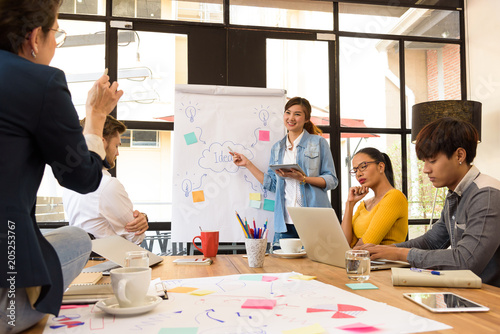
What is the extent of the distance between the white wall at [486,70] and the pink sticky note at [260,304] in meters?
3.59

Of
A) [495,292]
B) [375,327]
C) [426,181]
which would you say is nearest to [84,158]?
[375,327]

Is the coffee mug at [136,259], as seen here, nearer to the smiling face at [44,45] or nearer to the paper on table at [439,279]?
the smiling face at [44,45]

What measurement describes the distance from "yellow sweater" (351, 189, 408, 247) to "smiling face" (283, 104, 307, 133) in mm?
1058

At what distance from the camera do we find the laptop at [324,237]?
1390 mm

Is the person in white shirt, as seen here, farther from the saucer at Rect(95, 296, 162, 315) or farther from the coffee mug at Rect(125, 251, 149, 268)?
the saucer at Rect(95, 296, 162, 315)

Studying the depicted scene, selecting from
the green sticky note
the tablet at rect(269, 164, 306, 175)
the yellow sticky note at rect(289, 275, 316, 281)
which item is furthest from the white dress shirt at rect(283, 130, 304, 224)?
the green sticky note

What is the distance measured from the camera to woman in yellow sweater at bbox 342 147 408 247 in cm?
199

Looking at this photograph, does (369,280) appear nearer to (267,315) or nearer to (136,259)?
(267,315)

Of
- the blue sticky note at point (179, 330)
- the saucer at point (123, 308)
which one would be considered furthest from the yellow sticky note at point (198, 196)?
the blue sticky note at point (179, 330)

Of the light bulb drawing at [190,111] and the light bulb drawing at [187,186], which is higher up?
the light bulb drawing at [190,111]

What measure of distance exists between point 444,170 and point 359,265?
2.00 feet

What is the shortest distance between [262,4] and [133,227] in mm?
2720

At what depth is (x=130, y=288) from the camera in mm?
849

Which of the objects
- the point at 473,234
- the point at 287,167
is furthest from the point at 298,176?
the point at 473,234
